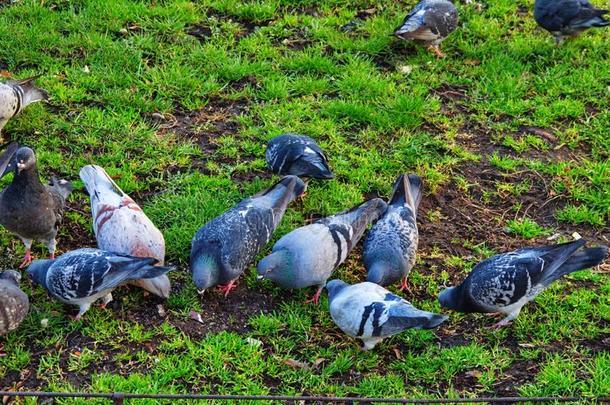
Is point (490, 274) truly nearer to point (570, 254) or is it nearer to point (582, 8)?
point (570, 254)

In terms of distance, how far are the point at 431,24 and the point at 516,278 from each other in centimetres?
369

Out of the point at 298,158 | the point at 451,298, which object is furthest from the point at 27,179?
the point at 451,298

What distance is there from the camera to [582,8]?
8.13m

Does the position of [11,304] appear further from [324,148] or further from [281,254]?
[324,148]

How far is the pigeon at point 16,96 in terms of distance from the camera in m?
6.48

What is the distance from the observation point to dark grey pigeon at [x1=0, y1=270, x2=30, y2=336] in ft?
15.3

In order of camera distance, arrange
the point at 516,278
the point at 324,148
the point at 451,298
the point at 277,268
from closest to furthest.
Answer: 1. the point at 516,278
2. the point at 451,298
3. the point at 277,268
4. the point at 324,148

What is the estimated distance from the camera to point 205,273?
514 centimetres

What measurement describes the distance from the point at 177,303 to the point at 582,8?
566 centimetres

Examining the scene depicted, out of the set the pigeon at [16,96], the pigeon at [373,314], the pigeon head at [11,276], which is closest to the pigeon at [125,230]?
the pigeon head at [11,276]

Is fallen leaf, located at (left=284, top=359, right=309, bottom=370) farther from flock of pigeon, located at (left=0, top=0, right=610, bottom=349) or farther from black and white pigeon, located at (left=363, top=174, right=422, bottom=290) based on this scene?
black and white pigeon, located at (left=363, top=174, right=422, bottom=290)

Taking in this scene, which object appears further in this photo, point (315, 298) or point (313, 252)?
point (315, 298)

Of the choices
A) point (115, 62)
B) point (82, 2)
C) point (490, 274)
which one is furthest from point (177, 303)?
point (82, 2)

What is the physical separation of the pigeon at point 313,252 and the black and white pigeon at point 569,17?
393 centimetres
